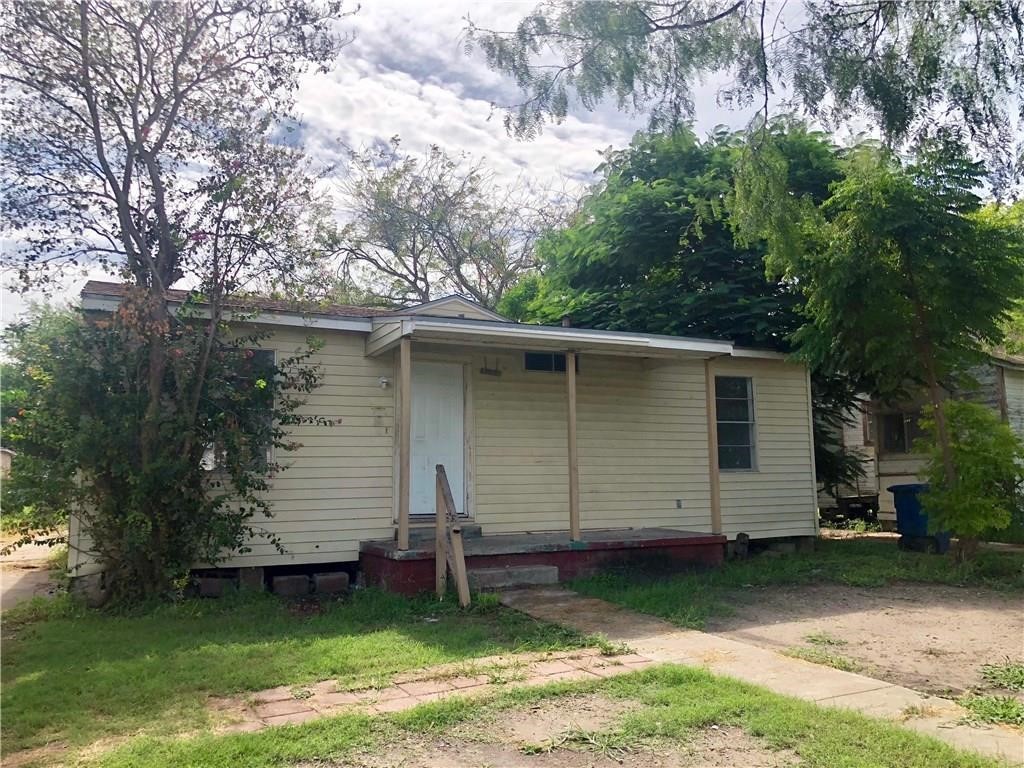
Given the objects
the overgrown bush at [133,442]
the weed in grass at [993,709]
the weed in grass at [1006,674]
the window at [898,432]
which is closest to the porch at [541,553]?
the overgrown bush at [133,442]

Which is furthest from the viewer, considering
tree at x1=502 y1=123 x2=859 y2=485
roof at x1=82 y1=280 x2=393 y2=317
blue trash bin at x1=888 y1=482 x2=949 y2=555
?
tree at x1=502 y1=123 x2=859 y2=485

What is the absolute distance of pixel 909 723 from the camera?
408 cm

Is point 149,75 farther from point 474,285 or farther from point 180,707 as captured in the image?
point 474,285

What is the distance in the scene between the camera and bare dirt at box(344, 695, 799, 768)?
11.6ft

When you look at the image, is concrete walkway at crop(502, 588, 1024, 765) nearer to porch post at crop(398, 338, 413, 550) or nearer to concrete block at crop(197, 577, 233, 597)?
porch post at crop(398, 338, 413, 550)

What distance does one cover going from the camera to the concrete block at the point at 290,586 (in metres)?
8.03

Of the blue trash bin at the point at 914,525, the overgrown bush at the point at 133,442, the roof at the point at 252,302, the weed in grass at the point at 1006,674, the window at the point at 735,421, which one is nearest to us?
the weed in grass at the point at 1006,674

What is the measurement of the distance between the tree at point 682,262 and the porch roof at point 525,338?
9.51 ft

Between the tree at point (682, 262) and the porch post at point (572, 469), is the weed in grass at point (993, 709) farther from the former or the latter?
the tree at point (682, 262)

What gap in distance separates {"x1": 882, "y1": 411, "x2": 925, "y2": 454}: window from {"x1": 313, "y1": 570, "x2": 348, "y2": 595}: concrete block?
39.4 ft

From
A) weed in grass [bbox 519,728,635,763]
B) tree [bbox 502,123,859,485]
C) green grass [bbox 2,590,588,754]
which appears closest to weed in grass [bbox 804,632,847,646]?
green grass [bbox 2,590,588,754]

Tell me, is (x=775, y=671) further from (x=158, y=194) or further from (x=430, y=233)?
(x=430, y=233)

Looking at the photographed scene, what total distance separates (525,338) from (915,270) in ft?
14.9

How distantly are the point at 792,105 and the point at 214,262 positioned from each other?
5.24 meters
